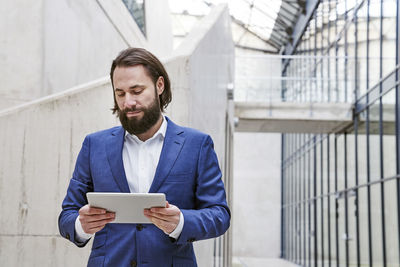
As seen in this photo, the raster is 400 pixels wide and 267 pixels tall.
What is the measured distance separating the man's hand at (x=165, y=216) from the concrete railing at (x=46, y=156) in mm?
3133

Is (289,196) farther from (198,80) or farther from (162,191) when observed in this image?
(162,191)

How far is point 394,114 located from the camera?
48.9 ft

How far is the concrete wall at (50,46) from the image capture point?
9008 mm

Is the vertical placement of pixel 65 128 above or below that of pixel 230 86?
below

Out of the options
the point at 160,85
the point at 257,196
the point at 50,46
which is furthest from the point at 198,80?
the point at 257,196

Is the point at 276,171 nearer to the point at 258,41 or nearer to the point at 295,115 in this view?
the point at 258,41

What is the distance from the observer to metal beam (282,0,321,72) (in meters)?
27.1

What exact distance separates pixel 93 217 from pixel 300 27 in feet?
95.6

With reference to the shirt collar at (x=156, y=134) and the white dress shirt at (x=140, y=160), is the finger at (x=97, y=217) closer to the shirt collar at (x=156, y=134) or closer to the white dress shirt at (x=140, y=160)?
the white dress shirt at (x=140, y=160)

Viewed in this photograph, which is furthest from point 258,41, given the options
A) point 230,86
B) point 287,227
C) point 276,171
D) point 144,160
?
point 144,160

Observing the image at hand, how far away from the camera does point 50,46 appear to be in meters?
9.62

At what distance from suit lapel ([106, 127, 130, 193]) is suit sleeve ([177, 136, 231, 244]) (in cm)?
32

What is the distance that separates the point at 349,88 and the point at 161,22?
6.84 m

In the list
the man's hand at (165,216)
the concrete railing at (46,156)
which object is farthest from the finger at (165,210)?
the concrete railing at (46,156)
